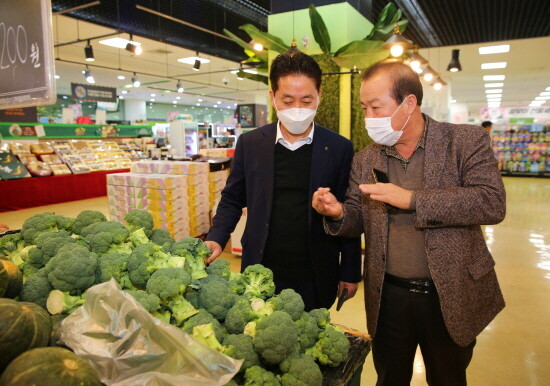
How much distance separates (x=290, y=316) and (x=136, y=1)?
882 centimetres

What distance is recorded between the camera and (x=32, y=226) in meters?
1.41

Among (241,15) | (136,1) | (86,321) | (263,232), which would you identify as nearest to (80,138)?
(136,1)

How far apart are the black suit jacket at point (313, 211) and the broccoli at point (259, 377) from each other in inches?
37.3

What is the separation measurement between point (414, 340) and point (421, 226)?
0.56 metres

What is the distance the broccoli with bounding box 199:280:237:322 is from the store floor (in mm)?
1880

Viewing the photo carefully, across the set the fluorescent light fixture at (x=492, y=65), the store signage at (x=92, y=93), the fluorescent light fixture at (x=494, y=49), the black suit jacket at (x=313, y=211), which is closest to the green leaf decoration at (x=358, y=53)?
the black suit jacket at (x=313, y=211)

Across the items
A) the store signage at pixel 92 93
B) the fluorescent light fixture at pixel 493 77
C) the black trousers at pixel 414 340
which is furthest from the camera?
the fluorescent light fixture at pixel 493 77

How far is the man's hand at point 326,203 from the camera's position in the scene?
1534 mm

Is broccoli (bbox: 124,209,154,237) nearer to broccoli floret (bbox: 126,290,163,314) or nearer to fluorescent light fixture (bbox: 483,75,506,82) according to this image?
broccoli floret (bbox: 126,290,163,314)

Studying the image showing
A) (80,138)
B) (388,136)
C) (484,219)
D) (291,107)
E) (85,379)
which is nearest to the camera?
(85,379)

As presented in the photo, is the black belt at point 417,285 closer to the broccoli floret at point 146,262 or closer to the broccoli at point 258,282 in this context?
the broccoli at point 258,282

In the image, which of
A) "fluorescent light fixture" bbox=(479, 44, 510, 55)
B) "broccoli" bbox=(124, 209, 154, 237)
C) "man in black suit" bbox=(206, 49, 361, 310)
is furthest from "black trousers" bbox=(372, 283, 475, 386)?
"fluorescent light fixture" bbox=(479, 44, 510, 55)

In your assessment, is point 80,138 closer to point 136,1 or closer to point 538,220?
point 136,1

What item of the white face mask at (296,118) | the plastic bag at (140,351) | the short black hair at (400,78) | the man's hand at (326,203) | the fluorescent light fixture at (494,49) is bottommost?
A: the plastic bag at (140,351)
